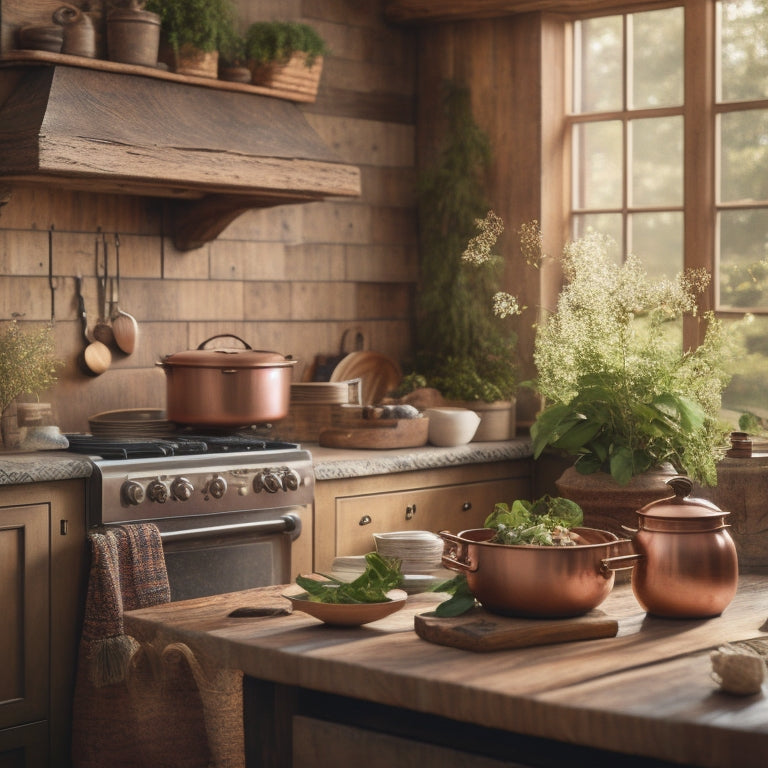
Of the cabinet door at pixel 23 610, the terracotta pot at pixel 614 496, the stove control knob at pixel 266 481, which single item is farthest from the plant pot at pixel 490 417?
the terracotta pot at pixel 614 496

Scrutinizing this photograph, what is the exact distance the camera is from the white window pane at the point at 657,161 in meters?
4.74

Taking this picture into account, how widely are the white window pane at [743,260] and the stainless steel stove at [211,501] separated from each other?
1.71 meters

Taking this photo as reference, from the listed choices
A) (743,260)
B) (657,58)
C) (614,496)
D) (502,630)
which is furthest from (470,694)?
(657,58)

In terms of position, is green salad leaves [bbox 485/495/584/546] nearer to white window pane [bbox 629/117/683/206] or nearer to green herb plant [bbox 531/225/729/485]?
green herb plant [bbox 531/225/729/485]

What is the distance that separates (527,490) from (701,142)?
1.43 meters

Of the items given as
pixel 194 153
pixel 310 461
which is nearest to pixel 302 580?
pixel 310 461

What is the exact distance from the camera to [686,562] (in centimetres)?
207

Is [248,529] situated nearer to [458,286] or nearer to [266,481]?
[266,481]

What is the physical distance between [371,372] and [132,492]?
5.52 feet

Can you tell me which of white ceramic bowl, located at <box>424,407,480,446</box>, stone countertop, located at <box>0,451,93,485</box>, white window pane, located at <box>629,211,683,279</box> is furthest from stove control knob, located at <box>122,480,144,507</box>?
white window pane, located at <box>629,211,683,279</box>

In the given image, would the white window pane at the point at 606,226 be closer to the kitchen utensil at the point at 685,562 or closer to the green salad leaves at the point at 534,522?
the green salad leaves at the point at 534,522

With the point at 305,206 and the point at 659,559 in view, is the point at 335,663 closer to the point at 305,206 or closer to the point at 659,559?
the point at 659,559

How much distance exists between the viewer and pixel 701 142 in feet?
15.2

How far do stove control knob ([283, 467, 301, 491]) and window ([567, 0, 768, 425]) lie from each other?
1633 mm
